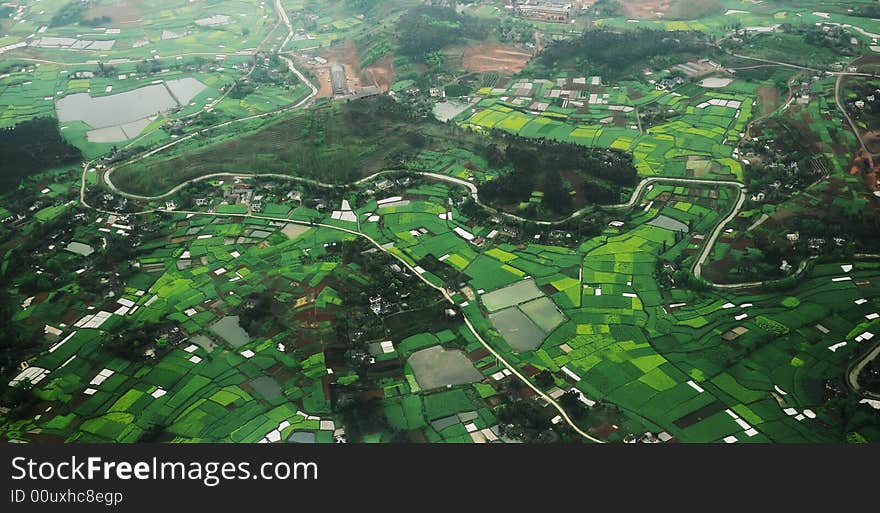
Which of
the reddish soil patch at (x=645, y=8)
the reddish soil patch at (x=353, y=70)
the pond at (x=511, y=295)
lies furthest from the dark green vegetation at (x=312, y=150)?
the reddish soil patch at (x=645, y=8)

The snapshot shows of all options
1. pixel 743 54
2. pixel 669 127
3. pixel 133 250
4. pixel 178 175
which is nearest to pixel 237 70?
pixel 178 175

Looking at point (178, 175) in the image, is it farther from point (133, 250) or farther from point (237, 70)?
point (237, 70)

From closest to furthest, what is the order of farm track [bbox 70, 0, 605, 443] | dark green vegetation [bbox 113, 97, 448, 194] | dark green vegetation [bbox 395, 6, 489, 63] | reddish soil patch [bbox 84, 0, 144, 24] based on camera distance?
farm track [bbox 70, 0, 605, 443] < dark green vegetation [bbox 113, 97, 448, 194] < dark green vegetation [bbox 395, 6, 489, 63] < reddish soil patch [bbox 84, 0, 144, 24]

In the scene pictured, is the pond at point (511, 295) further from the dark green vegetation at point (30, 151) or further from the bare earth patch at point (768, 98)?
the dark green vegetation at point (30, 151)

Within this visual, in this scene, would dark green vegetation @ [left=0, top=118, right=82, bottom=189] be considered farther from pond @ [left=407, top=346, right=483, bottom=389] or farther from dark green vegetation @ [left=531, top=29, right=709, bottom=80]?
dark green vegetation @ [left=531, top=29, right=709, bottom=80]

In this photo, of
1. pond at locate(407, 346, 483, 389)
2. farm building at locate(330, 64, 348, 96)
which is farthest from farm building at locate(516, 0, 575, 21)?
pond at locate(407, 346, 483, 389)
